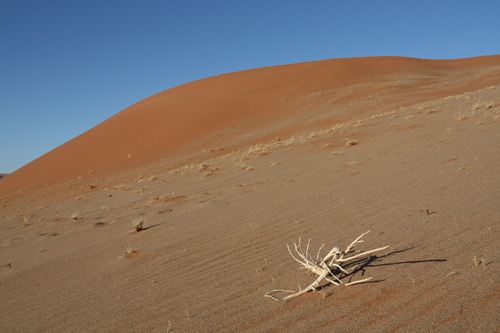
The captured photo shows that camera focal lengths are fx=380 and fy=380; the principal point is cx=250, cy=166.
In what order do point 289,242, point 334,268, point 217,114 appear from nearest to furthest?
point 334,268 < point 289,242 < point 217,114

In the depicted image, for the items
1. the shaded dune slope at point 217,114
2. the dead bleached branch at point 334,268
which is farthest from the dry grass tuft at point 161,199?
the shaded dune slope at point 217,114

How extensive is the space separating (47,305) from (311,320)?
103 inches

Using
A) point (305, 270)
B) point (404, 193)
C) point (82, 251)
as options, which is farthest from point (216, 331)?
point (82, 251)

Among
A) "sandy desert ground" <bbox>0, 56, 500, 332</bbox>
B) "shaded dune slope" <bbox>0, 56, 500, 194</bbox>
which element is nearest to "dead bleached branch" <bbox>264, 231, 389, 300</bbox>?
"sandy desert ground" <bbox>0, 56, 500, 332</bbox>

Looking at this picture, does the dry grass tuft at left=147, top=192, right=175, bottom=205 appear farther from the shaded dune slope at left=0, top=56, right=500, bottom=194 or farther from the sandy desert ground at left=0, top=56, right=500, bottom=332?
the shaded dune slope at left=0, top=56, right=500, bottom=194

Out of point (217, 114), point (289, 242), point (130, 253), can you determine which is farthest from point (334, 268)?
point (217, 114)

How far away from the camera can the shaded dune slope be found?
27062 mm

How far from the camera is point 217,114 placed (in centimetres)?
3372

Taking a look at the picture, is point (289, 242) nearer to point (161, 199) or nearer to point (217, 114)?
point (161, 199)

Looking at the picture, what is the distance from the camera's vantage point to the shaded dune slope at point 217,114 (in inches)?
1065

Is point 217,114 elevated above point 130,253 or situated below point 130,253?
above

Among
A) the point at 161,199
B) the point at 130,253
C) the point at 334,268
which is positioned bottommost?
the point at 334,268

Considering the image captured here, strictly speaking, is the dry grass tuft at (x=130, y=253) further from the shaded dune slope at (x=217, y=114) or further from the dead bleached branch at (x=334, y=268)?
the shaded dune slope at (x=217, y=114)

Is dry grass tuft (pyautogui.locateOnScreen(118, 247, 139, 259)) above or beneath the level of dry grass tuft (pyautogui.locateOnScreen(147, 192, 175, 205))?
beneath
